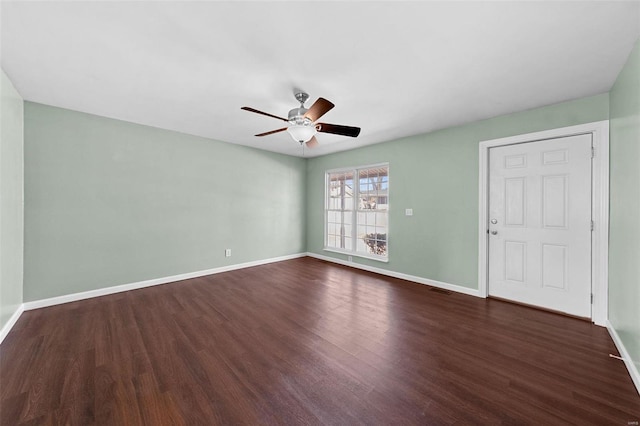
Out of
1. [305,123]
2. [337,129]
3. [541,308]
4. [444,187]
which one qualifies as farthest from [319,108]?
[541,308]

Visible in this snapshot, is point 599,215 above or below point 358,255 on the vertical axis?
above

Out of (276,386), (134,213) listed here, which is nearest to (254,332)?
(276,386)

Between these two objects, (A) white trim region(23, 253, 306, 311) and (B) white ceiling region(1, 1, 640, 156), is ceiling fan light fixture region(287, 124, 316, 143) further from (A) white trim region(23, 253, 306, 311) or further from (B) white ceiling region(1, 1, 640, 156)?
(A) white trim region(23, 253, 306, 311)

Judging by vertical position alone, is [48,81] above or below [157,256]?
above

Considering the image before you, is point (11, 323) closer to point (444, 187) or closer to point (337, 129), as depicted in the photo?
point (337, 129)

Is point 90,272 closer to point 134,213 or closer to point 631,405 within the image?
point 134,213

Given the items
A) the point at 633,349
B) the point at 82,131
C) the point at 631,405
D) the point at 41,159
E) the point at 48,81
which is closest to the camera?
the point at 631,405

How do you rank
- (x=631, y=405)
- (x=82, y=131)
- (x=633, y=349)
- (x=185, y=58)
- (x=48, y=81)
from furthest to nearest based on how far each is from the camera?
(x=82, y=131)
(x=48, y=81)
(x=185, y=58)
(x=633, y=349)
(x=631, y=405)

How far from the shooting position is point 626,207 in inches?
83.9

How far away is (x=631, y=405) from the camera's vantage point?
5.22 ft

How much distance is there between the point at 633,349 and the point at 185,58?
4.28 meters

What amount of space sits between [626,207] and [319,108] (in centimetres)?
285

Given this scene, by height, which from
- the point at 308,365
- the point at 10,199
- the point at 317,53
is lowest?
the point at 308,365

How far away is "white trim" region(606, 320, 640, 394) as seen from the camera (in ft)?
5.80
